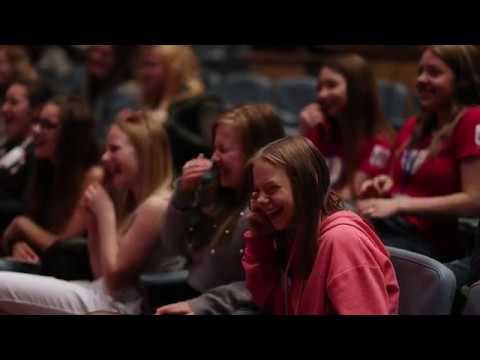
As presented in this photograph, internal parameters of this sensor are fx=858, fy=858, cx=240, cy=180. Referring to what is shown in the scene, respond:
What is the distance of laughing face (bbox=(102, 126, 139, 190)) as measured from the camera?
254 cm

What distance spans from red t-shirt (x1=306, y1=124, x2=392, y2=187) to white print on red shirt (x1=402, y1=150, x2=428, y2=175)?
247mm

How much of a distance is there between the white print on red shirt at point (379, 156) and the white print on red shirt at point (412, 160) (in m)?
0.25

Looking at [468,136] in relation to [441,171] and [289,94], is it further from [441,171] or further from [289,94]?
[289,94]

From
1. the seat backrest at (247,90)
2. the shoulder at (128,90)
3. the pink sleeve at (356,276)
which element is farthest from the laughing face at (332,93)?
the seat backrest at (247,90)

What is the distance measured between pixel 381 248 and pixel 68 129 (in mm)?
1505

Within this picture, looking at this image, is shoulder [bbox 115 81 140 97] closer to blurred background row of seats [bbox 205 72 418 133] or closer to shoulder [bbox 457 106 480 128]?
blurred background row of seats [bbox 205 72 418 133]

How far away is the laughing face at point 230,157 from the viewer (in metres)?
2.19

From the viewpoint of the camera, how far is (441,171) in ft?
7.85

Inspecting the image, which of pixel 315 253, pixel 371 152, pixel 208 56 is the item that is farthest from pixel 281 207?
pixel 208 56

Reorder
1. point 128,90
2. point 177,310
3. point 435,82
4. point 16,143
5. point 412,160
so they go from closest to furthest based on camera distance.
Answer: point 177,310
point 435,82
point 412,160
point 16,143
point 128,90

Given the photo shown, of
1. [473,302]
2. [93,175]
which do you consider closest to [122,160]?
[93,175]

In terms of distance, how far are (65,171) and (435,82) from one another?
1287mm

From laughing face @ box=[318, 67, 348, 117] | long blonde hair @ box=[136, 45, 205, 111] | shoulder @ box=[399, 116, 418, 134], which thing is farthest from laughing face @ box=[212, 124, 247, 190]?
long blonde hair @ box=[136, 45, 205, 111]
